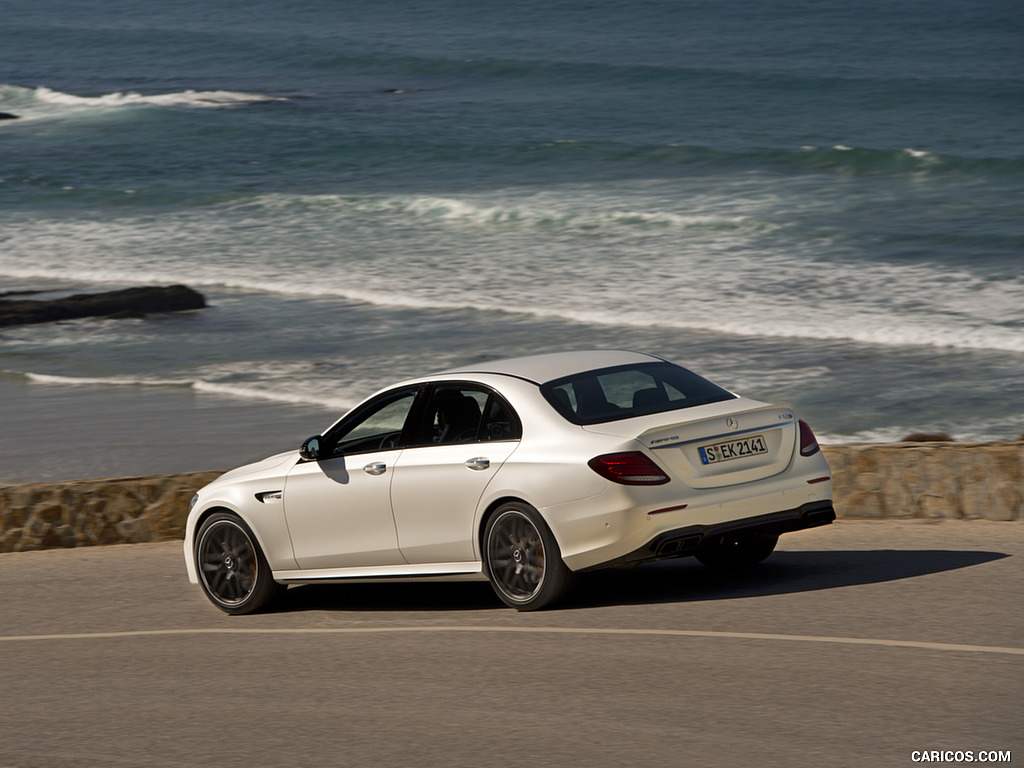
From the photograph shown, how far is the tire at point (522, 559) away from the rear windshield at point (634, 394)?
0.61m

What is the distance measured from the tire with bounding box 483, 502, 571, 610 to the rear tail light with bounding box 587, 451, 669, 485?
45cm

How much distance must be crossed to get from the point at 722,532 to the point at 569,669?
4.85ft

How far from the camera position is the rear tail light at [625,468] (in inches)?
306

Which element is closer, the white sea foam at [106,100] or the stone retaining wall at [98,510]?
the stone retaining wall at [98,510]

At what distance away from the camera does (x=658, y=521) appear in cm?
781

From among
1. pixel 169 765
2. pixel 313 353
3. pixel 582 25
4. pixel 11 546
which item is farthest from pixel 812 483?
pixel 582 25

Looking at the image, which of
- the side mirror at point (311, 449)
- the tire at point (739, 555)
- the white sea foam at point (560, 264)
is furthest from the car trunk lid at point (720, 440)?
the white sea foam at point (560, 264)

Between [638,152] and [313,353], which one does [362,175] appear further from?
[313,353]

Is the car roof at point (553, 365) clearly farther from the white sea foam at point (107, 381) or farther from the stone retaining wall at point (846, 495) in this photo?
the white sea foam at point (107, 381)

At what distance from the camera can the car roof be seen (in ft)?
28.2

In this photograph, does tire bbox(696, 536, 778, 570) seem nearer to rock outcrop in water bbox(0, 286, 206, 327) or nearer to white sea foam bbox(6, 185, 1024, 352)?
white sea foam bbox(6, 185, 1024, 352)

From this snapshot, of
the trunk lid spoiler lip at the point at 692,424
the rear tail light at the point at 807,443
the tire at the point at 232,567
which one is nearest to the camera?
the trunk lid spoiler lip at the point at 692,424

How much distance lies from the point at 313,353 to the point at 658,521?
1581 cm

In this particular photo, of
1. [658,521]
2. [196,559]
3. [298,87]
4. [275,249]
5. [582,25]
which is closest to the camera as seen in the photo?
[658,521]
